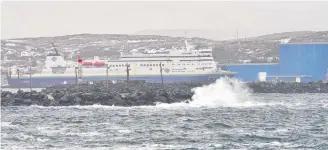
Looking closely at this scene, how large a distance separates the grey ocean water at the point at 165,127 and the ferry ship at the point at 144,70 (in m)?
65.3

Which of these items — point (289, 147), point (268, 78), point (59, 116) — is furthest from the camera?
point (268, 78)

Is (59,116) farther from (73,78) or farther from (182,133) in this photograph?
(73,78)

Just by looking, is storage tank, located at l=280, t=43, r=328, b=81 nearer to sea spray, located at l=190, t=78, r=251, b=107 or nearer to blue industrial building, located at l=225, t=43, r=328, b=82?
blue industrial building, located at l=225, t=43, r=328, b=82

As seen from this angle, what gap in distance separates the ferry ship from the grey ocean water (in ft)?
214

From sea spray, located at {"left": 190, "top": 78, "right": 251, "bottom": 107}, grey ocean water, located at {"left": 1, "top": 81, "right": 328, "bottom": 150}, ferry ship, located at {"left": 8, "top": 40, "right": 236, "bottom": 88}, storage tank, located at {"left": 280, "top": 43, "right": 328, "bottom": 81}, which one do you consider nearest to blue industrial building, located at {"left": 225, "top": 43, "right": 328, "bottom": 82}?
storage tank, located at {"left": 280, "top": 43, "right": 328, "bottom": 81}

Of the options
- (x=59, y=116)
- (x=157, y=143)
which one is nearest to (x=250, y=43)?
(x=59, y=116)

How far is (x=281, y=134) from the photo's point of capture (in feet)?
103

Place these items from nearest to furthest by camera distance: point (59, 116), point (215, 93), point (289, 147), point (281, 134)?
1. point (289, 147)
2. point (281, 134)
3. point (59, 116)
4. point (215, 93)

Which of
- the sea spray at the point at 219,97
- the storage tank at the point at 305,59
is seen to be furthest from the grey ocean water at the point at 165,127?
the storage tank at the point at 305,59

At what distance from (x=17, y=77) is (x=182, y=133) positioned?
94570 millimetres

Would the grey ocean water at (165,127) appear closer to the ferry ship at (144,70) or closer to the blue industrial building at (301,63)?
the blue industrial building at (301,63)

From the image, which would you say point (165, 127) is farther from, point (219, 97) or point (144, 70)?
point (144, 70)

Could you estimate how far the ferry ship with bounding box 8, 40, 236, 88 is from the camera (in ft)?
382

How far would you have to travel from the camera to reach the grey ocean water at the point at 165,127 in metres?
28.1
